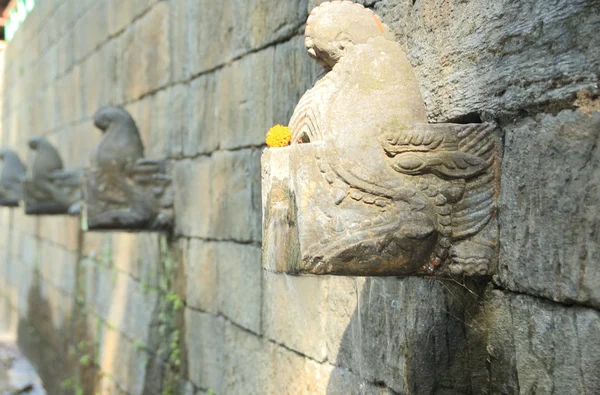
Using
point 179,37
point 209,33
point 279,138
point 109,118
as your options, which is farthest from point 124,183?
point 279,138

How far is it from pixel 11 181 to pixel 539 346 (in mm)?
8100

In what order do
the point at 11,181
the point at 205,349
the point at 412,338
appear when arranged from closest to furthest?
1. the point at 412,338
2. the point at 205,349
3. the point at 11,181

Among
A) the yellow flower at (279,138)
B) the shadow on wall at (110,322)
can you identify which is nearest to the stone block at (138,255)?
the shadow on wall at (110,322)

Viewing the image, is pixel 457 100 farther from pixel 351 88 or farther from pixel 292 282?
pixel 292 282

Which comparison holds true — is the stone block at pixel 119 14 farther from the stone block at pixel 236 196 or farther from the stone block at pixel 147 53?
the stone block at pixel 236 196

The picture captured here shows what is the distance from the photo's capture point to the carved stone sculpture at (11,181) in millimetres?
9195

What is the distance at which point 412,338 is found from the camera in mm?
2617

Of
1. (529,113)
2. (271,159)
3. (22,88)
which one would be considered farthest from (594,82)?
(22,88)

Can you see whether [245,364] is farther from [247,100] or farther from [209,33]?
[209,33]

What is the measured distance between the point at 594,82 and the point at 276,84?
2081 millimetres

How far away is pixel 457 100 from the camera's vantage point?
2.44m

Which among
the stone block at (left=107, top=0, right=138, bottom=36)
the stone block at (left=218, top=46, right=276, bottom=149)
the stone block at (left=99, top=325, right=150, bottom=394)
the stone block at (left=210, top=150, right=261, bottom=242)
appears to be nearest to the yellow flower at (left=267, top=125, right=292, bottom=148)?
the stone block at (left=218, top=46, right=276, bottom=149)

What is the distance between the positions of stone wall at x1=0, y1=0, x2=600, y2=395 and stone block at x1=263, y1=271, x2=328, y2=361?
12 millimetres

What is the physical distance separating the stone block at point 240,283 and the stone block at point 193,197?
0.29m
